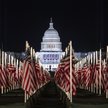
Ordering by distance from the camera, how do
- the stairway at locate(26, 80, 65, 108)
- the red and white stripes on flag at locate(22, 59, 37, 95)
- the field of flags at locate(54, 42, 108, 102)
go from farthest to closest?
1. the field of flags at locate(54, 42, 108, 102)
2. the stairway at locate(26, 80, 65, 108)
3. the red and white stripes on flag at locate(22, 59, 37, 95)

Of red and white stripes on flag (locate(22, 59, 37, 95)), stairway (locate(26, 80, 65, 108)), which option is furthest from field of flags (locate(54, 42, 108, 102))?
red and white stripes on flag (locate(22, 59, 37, 95))

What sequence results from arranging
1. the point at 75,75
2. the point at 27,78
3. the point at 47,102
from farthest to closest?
the point at 47,102
the point at 75,75
the point at 27,78

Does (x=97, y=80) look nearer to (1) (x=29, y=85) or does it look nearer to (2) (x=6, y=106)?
(1) (x=29, y=85)

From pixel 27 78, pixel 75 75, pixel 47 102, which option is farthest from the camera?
pixel 47 102

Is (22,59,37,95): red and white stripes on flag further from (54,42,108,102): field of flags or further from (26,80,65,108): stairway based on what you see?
(54,42,108,102): field of flags

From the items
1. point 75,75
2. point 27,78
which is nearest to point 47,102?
point 75,75

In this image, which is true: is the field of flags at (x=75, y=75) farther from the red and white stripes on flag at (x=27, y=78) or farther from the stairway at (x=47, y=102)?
the red and white stripes on flag at (x=27, y=78)

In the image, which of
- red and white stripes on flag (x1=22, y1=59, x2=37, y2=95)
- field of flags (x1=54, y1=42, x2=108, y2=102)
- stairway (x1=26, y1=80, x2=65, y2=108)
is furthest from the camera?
field of flags (x1=54, y1=42, x2=108, y2=102)

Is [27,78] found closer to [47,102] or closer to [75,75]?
[75,75]

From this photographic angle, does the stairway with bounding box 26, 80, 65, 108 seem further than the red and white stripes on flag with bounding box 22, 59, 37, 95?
Yes

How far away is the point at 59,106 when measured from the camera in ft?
108

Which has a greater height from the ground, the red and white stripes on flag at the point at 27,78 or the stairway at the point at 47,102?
the red and white stripes on flag at the point at 27,78

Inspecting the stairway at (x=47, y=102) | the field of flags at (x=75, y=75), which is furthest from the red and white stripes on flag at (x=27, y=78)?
the field of flags at (x=75, y=75)

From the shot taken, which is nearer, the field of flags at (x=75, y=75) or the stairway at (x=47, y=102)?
the stairway at (x=47, y=102)
